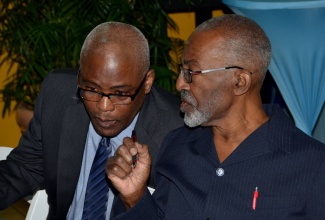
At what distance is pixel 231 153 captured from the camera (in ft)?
8.32

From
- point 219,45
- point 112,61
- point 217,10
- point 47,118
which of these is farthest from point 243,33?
point 217,10

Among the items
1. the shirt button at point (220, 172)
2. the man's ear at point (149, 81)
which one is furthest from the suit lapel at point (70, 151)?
the shirt button at point (220, 172)

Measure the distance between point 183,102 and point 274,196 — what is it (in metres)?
0.47

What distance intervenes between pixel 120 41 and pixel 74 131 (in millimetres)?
508

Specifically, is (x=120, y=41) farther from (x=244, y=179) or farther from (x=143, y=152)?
(x=244, y=179)

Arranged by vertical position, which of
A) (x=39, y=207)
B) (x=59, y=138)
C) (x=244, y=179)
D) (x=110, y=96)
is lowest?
(x=39, y=207)

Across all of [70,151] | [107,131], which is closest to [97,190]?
[70,151]

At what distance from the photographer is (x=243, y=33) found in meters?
2.46

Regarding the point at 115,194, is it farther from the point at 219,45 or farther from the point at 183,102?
the point at 219,45

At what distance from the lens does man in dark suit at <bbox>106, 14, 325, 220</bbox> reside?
2.40m

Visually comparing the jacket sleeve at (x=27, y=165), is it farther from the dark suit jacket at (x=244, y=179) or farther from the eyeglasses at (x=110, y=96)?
the dark suit jacket at (x=244, y=179)

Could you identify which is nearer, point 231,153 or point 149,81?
point 231,153

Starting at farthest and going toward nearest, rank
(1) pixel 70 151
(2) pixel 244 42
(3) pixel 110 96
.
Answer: (1) pixel 70 151
(3) pixel 110 96
(2) pixel 244 42

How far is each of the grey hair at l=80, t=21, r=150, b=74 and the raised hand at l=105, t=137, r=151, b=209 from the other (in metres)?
0.40
